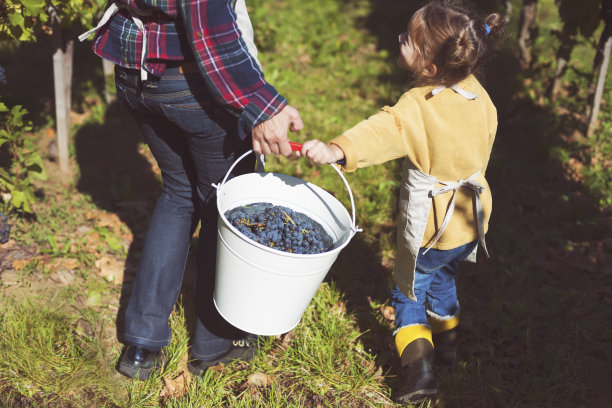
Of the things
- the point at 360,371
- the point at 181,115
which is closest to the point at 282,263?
the point at 181,115

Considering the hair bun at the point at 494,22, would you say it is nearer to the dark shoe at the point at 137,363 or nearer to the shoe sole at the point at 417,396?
the shoe sole at the point at 417,396

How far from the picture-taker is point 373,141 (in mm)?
1990

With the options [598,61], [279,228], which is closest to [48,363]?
[279,228]

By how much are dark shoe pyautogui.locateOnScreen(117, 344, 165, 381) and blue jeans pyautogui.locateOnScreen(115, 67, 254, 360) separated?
0.04m

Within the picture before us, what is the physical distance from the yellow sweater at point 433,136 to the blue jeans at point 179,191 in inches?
19.3

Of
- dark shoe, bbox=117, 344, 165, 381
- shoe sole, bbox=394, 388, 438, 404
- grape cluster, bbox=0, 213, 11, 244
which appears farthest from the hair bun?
grape cluster, bbox=0, 213, 11, 244

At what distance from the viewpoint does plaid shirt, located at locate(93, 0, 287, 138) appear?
1812mm

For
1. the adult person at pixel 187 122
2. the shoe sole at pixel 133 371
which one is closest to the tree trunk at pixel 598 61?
the adult person at pixel 187 122

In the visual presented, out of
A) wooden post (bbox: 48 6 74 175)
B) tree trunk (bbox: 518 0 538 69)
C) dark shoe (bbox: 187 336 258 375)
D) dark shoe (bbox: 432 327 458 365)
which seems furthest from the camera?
tree trunk (bbox: 518 0 538 69)

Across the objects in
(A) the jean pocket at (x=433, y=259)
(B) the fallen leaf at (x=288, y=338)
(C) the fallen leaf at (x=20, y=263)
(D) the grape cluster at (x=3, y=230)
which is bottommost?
(B) the fallen leaf at (x=288, y=338)

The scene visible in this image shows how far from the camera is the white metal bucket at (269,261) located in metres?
1.96

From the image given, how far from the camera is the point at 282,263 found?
1.95 meters

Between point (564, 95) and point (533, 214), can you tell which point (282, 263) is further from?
point (564, 95)

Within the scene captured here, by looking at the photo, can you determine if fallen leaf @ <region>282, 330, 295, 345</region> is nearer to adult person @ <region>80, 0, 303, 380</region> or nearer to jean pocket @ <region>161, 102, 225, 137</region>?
adult person @ <region>80, 0, 303, 380</region>
